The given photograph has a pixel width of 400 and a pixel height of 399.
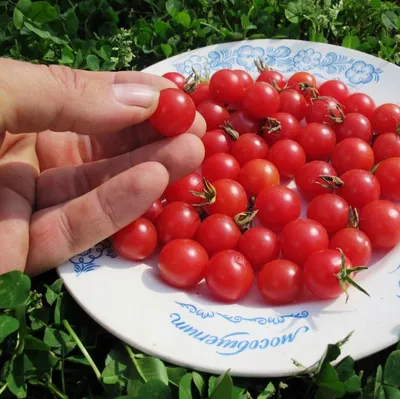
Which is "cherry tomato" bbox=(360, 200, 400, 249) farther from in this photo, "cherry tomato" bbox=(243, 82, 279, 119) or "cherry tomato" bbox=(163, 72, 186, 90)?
"cherry tomato" bbox=(163, 72, 186, 90)

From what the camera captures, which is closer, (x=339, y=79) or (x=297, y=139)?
(x=297, y=139)

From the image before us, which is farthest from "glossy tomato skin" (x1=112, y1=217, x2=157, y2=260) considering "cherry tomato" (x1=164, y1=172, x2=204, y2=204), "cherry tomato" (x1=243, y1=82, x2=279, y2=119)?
"cherry tomato" (x1=243, y1=82, x2=279, y2=119)

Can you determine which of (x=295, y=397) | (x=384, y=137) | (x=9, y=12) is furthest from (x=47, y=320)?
(x=9, y=12)

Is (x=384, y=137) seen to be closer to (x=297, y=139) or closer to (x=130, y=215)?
(x=297, y=139)

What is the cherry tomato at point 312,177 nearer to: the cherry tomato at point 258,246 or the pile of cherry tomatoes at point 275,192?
the pile of cherry tomatoes at point 275,192

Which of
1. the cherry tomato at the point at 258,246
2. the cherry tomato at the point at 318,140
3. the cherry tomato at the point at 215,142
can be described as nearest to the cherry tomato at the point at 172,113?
the cherry tomato at the point at 215,142

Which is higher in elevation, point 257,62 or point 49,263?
point 257,62
